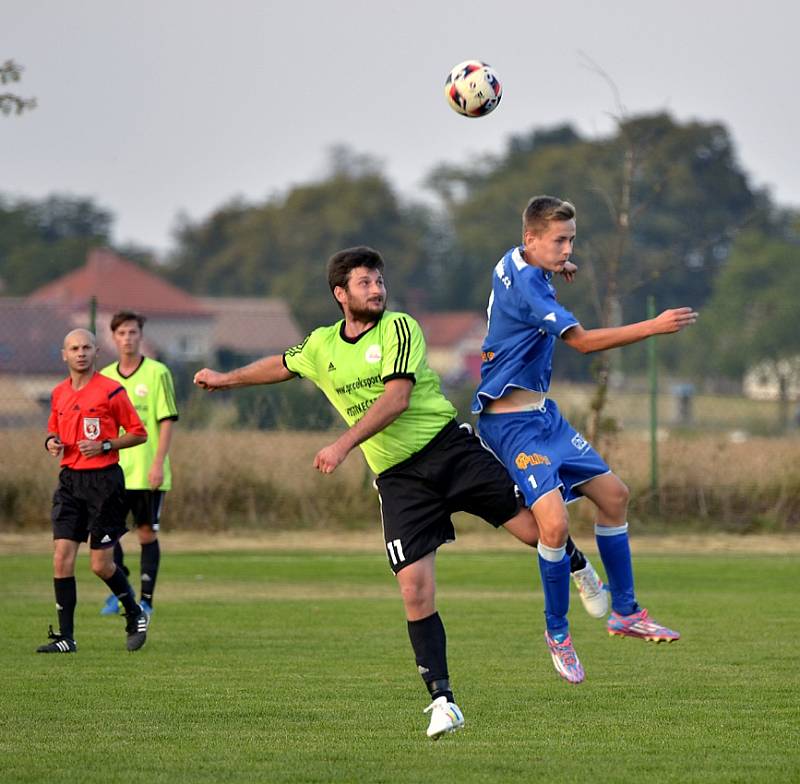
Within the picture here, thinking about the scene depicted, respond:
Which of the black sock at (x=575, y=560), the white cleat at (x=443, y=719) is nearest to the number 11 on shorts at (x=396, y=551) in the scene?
the white cleat at (x=443, y=719)

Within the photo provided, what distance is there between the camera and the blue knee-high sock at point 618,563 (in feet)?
27.0

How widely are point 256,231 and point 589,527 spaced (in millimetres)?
70790

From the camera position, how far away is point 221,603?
40.4ft

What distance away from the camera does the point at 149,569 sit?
11.5 meters

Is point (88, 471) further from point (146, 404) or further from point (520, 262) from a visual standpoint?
point (520, 262)

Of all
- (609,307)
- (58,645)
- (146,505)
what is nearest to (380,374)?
(58,645)

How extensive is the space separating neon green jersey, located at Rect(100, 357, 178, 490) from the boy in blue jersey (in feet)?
13.8

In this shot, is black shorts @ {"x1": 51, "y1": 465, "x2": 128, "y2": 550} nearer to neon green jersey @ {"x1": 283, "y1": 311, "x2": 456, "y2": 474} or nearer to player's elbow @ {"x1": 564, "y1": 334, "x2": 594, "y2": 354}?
neon green jersey @ {"x1": 283, "y1": 311, "x2": 456, "y2": 474}

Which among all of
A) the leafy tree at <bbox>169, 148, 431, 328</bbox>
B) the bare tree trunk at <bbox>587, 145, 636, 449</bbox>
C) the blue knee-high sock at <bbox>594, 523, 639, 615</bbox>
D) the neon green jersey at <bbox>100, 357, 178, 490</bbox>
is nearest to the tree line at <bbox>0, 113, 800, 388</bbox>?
the leafy tree at <bbox>169, 148, 431, 328</bbox>

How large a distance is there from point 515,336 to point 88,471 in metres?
3.32

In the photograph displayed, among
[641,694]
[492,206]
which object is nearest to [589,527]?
[641,694]

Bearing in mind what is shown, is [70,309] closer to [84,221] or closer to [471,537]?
[471,537]

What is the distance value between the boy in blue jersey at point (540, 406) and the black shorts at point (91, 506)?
2889mm

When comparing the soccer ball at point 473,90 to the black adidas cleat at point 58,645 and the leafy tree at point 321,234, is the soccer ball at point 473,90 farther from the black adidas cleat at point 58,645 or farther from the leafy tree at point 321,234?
the leafy tree at point 321,234
